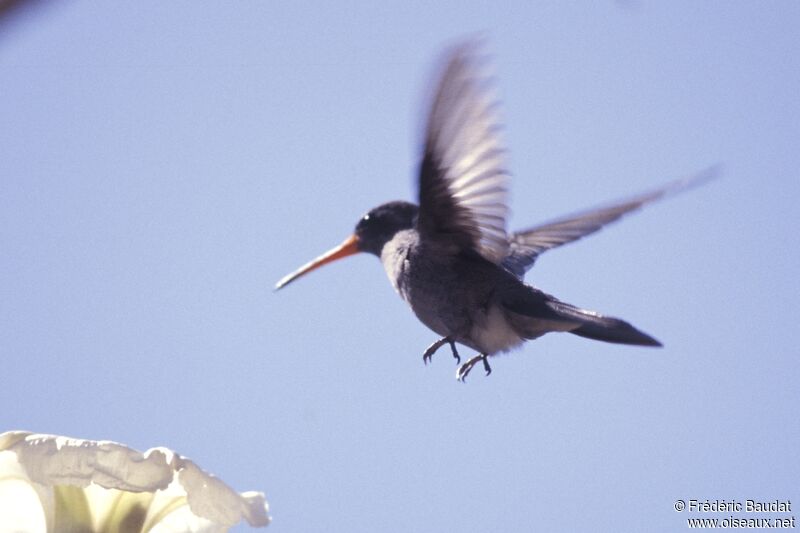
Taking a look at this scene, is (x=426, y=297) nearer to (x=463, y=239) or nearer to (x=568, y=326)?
(x=463, y=239)

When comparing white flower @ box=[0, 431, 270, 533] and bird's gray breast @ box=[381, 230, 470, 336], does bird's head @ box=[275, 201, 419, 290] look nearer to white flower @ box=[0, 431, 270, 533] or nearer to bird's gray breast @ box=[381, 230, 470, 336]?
bird's gray breast @ box=[381, 230, 470, 336]

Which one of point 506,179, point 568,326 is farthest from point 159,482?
point 568,326

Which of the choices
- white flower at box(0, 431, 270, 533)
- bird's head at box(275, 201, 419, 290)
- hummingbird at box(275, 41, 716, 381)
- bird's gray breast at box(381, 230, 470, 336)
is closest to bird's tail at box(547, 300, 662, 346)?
hummingbird at box(275, 41, 716, 381)

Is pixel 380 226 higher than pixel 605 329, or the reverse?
pixel 380 226

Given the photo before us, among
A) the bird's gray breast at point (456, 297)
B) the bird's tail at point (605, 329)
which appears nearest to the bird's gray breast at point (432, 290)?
the bird's gray breast at point (456, 297)

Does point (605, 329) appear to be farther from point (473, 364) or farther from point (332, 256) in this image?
point (332, 256)

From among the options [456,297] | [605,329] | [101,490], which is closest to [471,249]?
[456,297]
